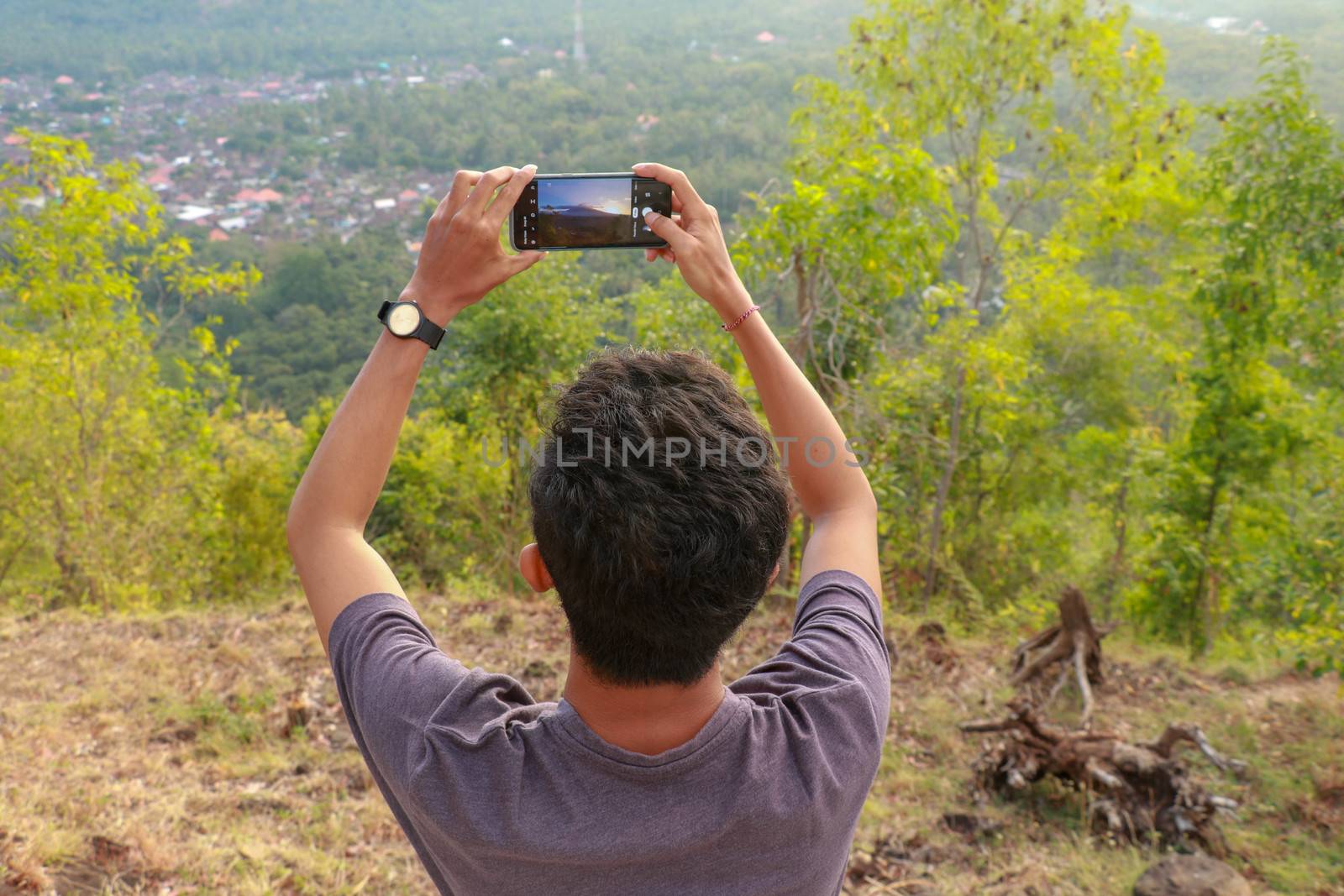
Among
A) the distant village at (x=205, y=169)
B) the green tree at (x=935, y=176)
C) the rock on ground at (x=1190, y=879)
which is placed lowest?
the distant village at (x=205, y=169)

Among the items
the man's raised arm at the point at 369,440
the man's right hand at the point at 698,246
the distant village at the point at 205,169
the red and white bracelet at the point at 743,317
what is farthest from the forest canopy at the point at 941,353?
the distant village at the point at 205,169

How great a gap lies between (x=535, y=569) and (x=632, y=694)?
17 centimetres

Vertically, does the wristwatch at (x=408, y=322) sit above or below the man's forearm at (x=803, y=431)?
above

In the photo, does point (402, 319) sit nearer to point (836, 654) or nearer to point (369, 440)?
point (369, 440)

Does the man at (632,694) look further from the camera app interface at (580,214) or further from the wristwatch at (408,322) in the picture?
the camera app interface at (580,214)

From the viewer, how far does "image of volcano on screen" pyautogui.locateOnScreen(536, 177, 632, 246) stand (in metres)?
1.49

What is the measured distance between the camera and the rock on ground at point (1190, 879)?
10.0ft

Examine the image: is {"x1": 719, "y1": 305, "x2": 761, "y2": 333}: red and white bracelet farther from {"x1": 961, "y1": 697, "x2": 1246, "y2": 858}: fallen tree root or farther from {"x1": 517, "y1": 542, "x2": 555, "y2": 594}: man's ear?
{"x1": 961, "y1": 697, "x2": 1246, "y2": 858}: fallen tree root

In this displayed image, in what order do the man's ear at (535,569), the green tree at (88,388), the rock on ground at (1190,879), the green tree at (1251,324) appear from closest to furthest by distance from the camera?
1. the man's ear at (535,569)
2. the rock on ground at (1190,879)
3. the green tree at (1251,324)
4. the green tree at (88,388)

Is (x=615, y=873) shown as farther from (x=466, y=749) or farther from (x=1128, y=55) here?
(x=1128, y=55)

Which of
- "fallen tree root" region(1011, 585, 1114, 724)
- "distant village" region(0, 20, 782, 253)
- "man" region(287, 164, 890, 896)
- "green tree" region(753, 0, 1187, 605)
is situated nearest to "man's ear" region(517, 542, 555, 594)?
"man" region(287, 164, 890, 896)

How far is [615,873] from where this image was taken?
33.4 inches

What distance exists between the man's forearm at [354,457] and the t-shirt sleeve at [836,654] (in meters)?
0.48

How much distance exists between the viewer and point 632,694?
2.99ft
